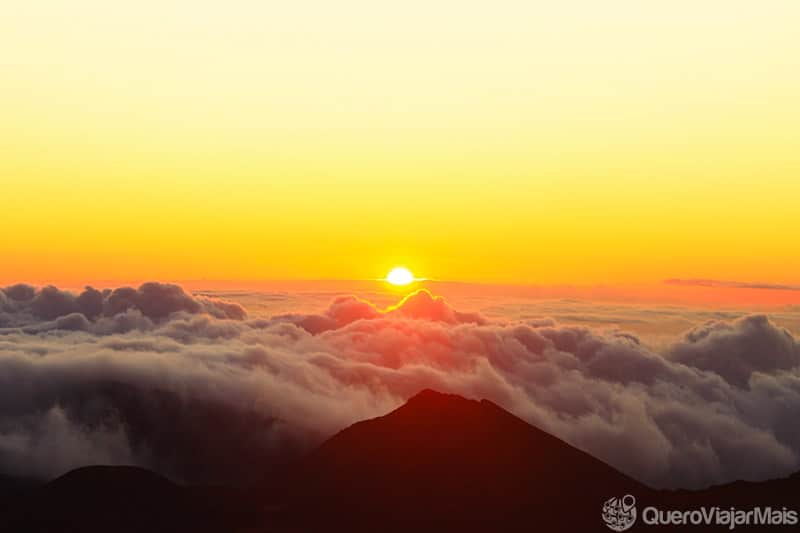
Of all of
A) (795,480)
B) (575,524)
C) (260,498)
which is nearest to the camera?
(575,524)

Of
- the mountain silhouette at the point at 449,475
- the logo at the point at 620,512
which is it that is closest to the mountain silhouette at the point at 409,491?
the mountain silhouette at the point at 449,475

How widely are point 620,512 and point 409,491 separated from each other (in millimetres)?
29115

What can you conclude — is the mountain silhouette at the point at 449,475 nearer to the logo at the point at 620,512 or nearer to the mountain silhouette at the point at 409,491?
the mountain silhouette at the point at 409,491

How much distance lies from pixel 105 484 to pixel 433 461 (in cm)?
5415

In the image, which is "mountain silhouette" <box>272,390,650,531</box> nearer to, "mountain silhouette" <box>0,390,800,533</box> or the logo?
"mountain silhouette" <box>0,390,800,533</box>

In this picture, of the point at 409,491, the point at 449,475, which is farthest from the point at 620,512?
the point at 409,491

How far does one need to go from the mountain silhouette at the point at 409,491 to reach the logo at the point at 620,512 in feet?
4.09

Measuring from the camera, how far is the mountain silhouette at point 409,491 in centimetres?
10981

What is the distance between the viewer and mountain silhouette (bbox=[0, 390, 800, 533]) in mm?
109812

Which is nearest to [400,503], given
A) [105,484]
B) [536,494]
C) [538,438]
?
[536,494]

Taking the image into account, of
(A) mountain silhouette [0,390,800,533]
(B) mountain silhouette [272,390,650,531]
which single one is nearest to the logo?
(A) mountain silhouette [0,390,800,533]

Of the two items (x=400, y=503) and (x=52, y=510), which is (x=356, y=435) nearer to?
(x=400, y=503)

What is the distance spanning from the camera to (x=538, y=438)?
12888 cm

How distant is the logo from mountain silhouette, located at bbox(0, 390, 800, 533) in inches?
49.0
